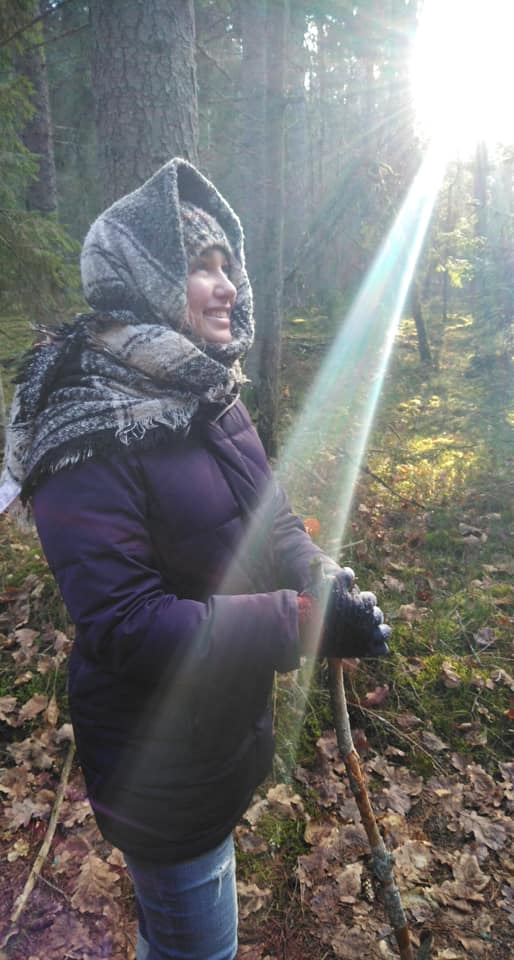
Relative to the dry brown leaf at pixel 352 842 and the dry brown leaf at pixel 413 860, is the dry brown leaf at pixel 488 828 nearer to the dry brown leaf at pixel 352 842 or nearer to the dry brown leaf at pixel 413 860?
the dry brown leaf at pixel 413 860

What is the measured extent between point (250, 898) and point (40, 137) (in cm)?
1378

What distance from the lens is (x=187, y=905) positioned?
172 cm

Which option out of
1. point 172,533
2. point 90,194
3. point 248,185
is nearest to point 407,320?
point 248,185

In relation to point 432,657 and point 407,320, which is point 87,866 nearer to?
point 432,657

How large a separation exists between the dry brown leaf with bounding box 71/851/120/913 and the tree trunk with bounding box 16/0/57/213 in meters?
11.1

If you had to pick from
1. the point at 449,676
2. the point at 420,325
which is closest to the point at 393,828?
the point at 449,676

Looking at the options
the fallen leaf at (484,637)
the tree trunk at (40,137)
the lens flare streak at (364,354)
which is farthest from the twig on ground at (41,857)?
the tree trunk at (40,137)

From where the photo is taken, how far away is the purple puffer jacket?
4.55ft

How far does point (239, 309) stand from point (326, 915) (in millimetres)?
2856

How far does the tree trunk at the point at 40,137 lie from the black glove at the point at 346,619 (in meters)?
11.5

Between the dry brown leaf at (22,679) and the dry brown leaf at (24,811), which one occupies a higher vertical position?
the dry brown leaf at (22,679)

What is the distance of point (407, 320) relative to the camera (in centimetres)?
1683

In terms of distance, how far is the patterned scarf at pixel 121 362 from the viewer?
1.46 m

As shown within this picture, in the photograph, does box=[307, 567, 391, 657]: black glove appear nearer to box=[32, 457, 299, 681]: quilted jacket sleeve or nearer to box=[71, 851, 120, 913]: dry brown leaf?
box=[32, 457, 299, 681]: quilted jacket sleeve
